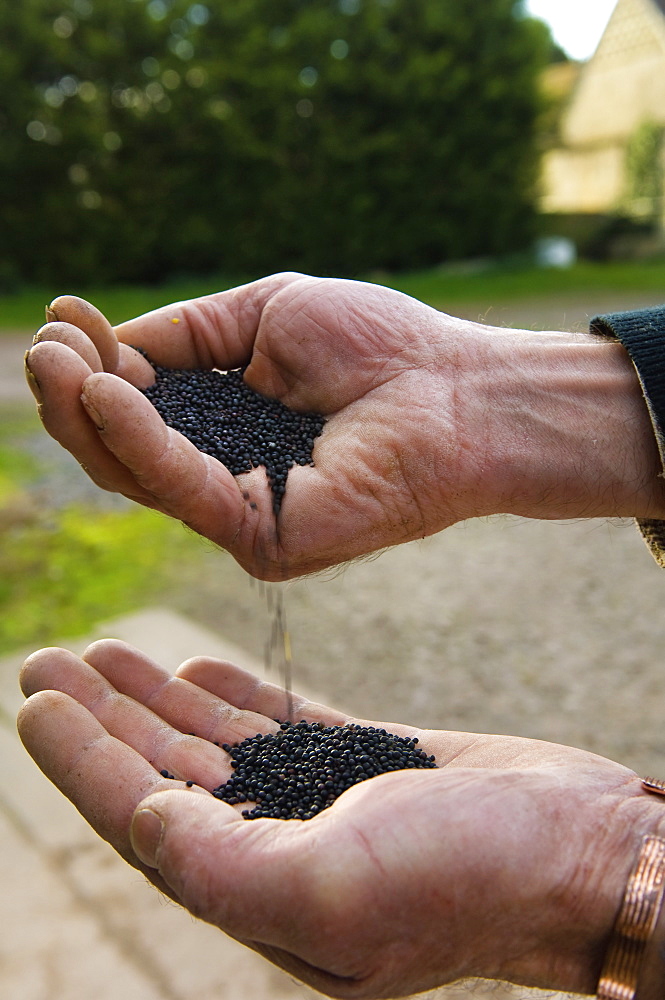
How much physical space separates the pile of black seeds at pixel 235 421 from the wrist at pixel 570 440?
531mm

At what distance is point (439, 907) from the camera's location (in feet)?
5.37

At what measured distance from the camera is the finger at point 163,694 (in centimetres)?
232

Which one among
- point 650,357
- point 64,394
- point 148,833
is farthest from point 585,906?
point 64,394

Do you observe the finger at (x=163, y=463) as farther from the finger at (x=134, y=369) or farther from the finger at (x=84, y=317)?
the finger at (x=134, y=369)

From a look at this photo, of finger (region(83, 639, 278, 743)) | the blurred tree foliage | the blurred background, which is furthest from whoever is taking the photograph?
the blurred tree foliage

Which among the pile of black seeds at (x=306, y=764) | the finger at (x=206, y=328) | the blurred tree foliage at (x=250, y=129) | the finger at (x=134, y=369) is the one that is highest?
the blurred tree foliage at (x=250, y=129)

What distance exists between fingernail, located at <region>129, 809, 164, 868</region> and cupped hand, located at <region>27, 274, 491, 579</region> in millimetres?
783

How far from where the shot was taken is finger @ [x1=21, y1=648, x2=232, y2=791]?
214 centimetres

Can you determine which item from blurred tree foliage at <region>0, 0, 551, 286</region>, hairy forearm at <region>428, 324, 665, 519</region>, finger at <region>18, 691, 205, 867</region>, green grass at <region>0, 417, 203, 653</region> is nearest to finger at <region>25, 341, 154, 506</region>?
finger at <region>18, 691, 205, 867</region>

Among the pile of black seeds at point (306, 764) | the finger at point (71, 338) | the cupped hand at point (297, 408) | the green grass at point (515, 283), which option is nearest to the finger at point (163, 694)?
the pile of black seeds at point (306, 764)

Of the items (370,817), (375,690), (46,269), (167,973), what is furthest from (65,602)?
(46,269)

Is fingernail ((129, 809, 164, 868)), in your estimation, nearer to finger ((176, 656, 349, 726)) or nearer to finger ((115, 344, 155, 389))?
finger ((176, 656, 349, 726))

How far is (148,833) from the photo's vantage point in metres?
1.70

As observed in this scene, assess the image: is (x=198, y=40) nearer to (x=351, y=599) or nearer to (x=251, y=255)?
(x=251, y=255)
